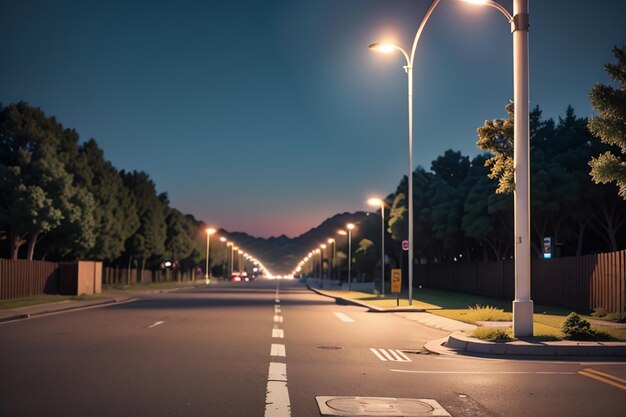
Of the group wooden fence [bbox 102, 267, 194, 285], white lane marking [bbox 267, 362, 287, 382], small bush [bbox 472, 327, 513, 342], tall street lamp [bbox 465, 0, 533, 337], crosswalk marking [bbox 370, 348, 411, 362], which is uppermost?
tall street lamp [bbox 465, 0, 533, 337]

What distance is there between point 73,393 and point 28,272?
34.5 m

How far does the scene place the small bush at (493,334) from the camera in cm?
1495

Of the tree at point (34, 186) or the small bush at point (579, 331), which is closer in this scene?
the small bush at point (579, 331)

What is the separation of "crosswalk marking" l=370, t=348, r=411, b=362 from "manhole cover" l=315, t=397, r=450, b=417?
174 inches

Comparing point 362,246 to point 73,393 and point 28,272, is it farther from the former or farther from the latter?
point 73,393

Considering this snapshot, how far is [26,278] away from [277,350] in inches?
1191

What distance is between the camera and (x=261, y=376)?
423 inches

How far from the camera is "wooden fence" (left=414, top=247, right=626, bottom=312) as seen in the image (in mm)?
24703

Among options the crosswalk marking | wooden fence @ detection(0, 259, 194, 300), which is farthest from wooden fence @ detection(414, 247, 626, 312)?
wooden fence @ detection(0, 259, 194, 300)

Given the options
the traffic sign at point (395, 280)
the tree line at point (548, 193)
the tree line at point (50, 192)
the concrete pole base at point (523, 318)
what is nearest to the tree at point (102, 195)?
the tree line at point (50, 192)

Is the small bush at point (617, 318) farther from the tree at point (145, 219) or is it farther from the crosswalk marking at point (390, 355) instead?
the tree at point (145, 219)

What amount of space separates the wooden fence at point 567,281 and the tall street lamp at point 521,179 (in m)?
10.1

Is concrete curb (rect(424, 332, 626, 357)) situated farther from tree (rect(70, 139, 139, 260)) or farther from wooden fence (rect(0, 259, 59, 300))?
tree (rect(70, 139, 139, 260))

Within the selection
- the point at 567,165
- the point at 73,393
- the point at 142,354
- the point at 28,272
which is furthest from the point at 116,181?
the point at 73,393
